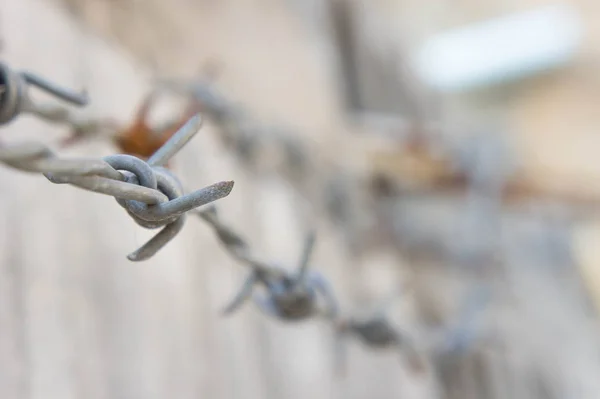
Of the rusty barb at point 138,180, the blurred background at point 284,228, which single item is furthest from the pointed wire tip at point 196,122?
the blurred background at point 284,228

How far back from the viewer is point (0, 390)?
16.2 inches

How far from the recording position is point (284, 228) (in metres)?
0.89

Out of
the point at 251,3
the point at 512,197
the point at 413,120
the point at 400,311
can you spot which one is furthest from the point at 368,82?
the point at 400,311

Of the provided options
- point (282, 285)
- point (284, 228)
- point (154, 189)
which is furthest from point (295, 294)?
point (284, 228)

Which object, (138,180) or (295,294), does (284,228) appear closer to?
(295,294)

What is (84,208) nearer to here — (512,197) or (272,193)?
(272,193)

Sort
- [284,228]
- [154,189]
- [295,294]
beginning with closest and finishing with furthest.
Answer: [154,189] < [295,294] < [284,228]

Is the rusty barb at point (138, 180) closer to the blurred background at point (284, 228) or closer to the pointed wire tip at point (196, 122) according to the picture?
the pointed wire tip at point (196, 122)

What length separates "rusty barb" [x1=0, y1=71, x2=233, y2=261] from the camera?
19 centimetres

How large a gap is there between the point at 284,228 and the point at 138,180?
0.67 meters

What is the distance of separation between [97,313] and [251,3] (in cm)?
65

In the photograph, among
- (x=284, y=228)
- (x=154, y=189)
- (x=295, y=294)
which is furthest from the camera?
(x=284, y=228)

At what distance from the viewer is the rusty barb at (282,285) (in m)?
0.33

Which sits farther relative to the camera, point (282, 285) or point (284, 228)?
point (284, 228)
